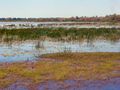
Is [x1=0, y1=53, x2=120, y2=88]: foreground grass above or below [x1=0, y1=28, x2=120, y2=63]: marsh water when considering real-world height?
above

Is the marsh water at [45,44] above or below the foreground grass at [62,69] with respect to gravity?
below

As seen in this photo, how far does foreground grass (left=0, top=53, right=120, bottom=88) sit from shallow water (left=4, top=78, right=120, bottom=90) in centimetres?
55

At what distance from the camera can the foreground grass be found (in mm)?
→ 14938

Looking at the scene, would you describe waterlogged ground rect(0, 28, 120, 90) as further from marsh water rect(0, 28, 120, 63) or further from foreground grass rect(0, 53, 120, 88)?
marsh water rect(0, 28, 120, 63)

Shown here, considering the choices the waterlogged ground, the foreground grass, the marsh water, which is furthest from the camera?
the marsh water

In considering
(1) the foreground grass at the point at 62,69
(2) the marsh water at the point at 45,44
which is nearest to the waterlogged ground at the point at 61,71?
→ (1) the foreground grass at the point at 62,69

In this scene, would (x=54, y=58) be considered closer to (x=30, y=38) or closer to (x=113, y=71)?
(x=113, y=71)

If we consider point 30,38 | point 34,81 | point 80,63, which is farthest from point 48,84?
point 30,38

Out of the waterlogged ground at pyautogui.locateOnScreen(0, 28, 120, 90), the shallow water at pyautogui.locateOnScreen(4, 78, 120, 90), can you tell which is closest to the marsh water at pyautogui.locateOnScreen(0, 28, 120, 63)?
the waterlogged ground at pyautogui.locateOnScreen(0, 28, 120, 90)

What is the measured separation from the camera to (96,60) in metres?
19.8

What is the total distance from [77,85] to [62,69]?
321cm

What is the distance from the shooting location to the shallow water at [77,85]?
43.0ft

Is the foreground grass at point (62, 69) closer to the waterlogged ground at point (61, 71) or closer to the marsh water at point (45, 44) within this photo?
the waterlogged ground at point (61, 71)

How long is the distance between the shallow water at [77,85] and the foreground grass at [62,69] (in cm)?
55
